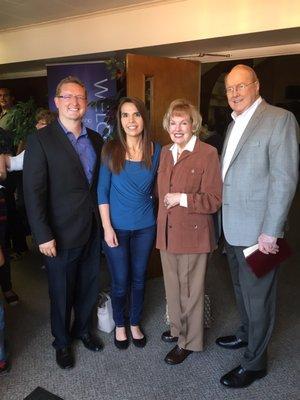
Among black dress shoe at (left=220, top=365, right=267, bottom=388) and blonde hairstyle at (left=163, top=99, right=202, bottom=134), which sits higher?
blonde hairstyle at (left=163, top=99, right=202, bottom=134)

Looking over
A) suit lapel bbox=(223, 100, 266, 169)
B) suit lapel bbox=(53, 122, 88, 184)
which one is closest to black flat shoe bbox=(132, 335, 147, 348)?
suit lapel bbox=(53, 122, 88, 184)

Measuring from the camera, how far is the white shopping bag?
2.35m

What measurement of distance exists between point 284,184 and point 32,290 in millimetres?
2309

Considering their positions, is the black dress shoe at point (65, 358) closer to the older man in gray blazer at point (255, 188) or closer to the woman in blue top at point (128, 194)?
the woman in blue top at point (128, 194)

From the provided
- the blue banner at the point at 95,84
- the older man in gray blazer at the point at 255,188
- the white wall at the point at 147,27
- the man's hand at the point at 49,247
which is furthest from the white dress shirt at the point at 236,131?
the blue banner at the point at 95,84

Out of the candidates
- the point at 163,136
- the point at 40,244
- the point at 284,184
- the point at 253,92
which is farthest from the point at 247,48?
the point at 40,244

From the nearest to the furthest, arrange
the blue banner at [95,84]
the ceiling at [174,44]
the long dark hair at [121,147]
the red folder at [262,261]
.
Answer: the red folder at [262,261], the long dark hair at [121,147], the ceiling at [174,44], the blue banner at [95,84]

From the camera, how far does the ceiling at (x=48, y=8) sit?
140 inches

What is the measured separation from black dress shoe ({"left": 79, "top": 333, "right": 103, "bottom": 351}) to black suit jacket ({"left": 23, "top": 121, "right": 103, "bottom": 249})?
0.69 meters

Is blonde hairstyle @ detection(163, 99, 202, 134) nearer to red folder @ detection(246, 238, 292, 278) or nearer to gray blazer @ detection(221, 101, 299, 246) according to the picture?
gray blazer @ detection(221, 101, 299, 246)

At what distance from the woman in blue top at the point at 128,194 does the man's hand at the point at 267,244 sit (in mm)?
644

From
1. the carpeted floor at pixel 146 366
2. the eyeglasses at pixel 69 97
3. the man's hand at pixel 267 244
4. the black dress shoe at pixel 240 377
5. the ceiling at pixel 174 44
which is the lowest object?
the carpeted floor at pixel 146 366

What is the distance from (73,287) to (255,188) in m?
1.18

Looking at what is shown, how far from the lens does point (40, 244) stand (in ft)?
5.98
